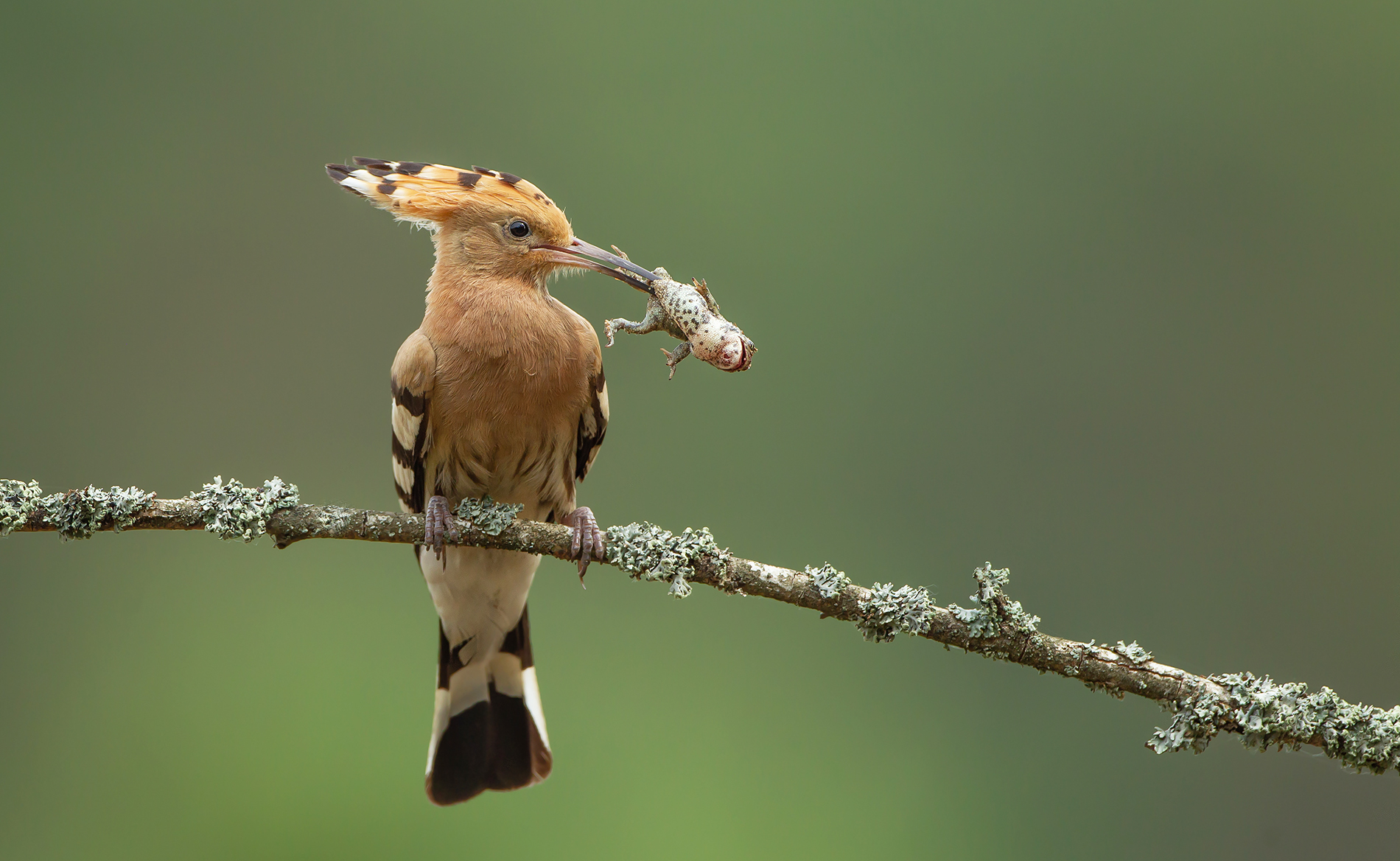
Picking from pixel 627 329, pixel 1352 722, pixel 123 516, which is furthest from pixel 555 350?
pixel 1352 722

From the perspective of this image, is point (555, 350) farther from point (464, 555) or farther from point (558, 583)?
point (558, 583)

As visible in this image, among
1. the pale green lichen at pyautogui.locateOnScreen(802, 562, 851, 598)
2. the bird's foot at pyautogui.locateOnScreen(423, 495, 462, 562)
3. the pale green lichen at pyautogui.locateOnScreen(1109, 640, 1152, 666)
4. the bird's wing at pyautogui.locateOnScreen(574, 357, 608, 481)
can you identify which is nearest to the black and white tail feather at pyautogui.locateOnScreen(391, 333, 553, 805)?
the bird's wing at pyautogui.locateOnScreen(574, 357, 608, 481)

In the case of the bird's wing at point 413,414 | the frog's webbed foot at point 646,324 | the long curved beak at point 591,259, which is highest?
the long curved beak at point 591,259

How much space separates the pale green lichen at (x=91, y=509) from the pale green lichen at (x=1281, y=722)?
1377 mm

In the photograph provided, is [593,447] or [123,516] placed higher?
[593,447]

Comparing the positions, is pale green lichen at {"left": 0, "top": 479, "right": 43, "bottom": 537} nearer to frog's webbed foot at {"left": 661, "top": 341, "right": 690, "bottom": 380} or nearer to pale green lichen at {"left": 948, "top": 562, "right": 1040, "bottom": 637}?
frog's webbed foot at {"left": 661, "top": 341, "right": 690, "bottom": 380}

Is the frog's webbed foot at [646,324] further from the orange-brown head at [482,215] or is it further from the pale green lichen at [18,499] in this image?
the pale green lichen at [18,499]

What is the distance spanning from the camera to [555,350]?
1963mm

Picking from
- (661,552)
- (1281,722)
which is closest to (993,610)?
(1281,722)

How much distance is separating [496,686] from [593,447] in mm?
676

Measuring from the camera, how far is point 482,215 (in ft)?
6.66

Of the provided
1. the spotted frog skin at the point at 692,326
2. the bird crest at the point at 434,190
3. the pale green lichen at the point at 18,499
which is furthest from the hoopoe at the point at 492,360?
the pale green lichen at the point at 18,499

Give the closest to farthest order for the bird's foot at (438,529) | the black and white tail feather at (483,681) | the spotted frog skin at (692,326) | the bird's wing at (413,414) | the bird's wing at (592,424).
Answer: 1. the spotted frog skin at (692,326)
2. the bird's foot at (438,529)
3. the bird's wing at (413,414)
4. the bird's wing at (592,424)
5. the black and white tail feather at (483,681)

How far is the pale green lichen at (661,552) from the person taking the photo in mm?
1553
